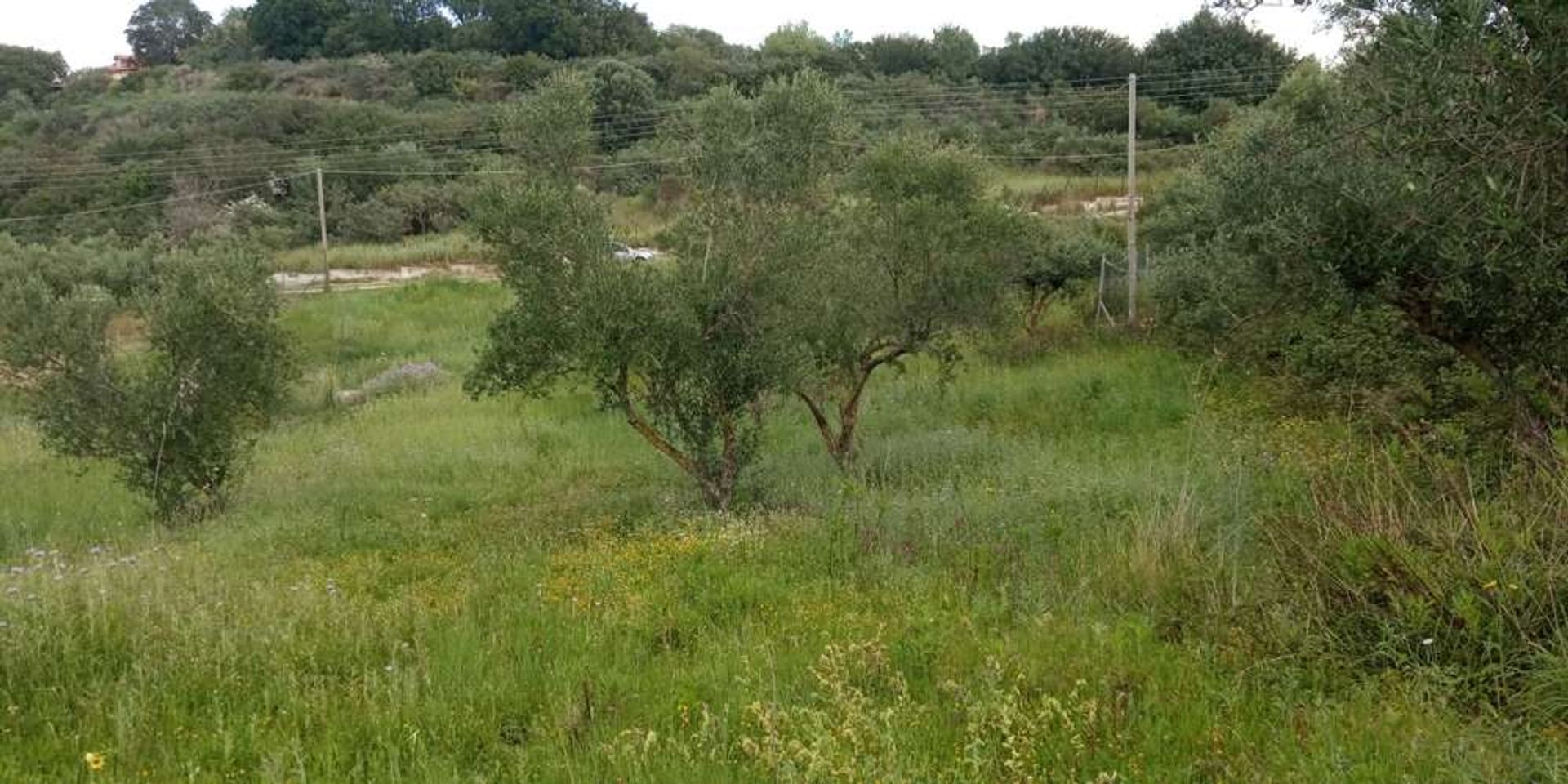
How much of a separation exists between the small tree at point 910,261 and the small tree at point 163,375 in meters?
6.94

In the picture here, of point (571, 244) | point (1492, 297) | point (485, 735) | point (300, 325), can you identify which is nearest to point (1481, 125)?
point (1492, 297)

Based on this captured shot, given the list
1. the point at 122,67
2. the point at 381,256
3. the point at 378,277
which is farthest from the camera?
the point at 122,67

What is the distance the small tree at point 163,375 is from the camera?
12.3 meters

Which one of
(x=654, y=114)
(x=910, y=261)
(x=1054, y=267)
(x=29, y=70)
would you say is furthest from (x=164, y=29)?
(x=910, y=261)

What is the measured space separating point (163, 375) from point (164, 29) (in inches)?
3976

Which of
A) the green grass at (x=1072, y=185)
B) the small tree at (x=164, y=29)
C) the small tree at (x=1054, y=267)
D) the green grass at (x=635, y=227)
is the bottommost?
the small tree at (x=1054, y=267)

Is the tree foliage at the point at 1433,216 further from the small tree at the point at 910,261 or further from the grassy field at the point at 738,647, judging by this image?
the small tree at the point at 910,261

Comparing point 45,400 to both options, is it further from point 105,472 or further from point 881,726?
point 881,726

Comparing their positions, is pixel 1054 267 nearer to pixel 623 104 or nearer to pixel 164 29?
pixel 623 104

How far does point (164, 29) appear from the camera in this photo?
95.1m

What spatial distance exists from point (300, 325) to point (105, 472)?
37.7 feet

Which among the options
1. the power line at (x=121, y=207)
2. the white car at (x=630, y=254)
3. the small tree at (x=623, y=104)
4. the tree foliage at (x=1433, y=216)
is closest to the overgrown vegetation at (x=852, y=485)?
the tree foliage at (x=1433, y=216)

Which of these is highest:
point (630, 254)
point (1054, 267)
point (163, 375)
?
point (630, 254)

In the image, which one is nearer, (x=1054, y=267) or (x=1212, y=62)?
(x=1054, y=267)
